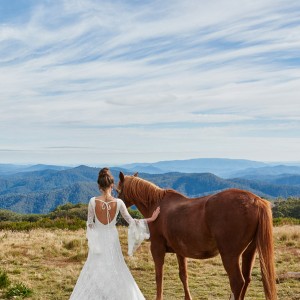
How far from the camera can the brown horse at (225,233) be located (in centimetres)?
567

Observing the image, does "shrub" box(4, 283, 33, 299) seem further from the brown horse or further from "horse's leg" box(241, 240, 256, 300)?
"horse's leg" box(241, 240, 256, 300)

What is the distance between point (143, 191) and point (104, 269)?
7.17 feet

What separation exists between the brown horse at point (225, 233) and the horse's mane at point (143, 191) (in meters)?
0.37

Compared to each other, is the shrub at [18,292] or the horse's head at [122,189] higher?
the horse's head at [122,189]

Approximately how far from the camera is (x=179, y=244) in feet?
21.2

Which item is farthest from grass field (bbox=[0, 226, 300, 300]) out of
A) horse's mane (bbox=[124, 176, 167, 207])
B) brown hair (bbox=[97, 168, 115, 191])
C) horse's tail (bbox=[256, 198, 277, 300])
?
brown hair (bbox=[97, 168, 115, 191])

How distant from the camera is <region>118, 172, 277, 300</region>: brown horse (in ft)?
18.6

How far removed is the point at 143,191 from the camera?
291 inches

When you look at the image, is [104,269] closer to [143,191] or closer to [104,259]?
[104,259]

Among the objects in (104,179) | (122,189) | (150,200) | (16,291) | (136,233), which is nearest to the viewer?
(104,179)

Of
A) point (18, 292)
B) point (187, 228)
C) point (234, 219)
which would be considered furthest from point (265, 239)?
point (18, 292)

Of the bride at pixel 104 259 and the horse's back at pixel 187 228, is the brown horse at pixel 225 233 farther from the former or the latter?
the bride at pixel 104 259

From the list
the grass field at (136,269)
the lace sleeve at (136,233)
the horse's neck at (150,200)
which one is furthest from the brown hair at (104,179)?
the grass field at (136,269)

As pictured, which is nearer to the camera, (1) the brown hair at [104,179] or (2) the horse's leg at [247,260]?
(1) the brown hair at [104,179]
